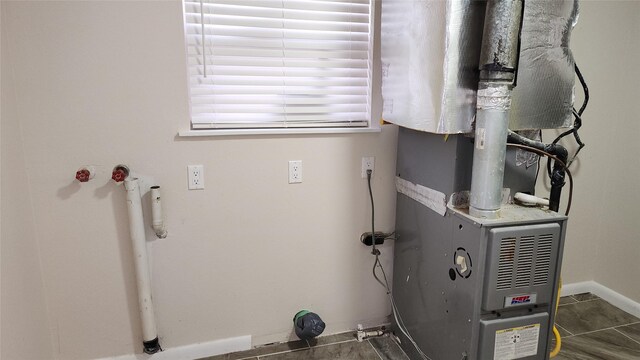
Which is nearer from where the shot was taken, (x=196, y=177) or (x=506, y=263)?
(x=506, y=263)

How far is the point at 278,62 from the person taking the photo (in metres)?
1.98

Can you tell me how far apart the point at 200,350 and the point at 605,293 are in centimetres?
271

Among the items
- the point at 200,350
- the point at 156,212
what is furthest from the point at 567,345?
the point at 156,212

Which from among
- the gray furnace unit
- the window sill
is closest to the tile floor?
the gray furnace unit

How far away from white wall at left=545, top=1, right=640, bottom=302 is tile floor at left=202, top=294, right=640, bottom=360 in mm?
315

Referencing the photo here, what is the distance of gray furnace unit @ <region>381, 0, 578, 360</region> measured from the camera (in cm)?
144

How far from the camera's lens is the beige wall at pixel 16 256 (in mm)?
1553

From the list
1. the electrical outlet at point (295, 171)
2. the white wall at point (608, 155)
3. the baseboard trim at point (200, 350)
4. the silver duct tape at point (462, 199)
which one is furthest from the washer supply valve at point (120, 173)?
the white wall at point (608, 155)

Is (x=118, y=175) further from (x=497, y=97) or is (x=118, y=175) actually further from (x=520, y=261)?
(x=520, y=261)

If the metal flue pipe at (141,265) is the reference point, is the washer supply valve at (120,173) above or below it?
above

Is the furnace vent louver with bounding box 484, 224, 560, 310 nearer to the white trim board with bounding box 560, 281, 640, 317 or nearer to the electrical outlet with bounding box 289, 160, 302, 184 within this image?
the electrical outlet with bounding box 289, 160, 302, 184

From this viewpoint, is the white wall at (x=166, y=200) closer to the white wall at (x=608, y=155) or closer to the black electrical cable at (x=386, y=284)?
the black electrical cable at (x=386, y=284)

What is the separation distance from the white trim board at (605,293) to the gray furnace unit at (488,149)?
137cm

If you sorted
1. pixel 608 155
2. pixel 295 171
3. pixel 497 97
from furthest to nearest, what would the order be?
pixel 608 155
pixel 295 171
pixel 497 97
